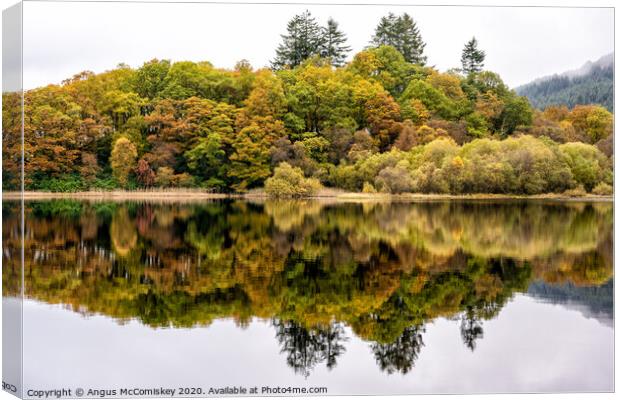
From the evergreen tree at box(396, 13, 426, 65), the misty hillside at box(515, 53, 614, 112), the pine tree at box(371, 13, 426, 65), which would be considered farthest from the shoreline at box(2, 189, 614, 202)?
the pine tree at box(371, 13, 426, 65)

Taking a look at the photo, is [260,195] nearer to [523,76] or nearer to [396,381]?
[523,76]

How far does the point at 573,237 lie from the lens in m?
11.4

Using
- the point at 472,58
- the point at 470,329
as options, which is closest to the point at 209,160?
the point at 472,58

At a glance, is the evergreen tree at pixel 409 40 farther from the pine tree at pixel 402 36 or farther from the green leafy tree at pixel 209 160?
the green leafy tree at pixel 209 160

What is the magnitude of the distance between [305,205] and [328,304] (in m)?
11.3

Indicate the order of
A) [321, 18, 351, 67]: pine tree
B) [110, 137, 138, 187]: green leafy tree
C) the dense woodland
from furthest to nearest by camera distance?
[110, 137, 138, 187]: green leafy tree < the dense woodland < [321, 18, 351, 67]: pine tree

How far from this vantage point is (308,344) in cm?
686

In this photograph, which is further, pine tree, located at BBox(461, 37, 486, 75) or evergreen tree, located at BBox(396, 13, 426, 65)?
pine tree, located at BBox(461, 37, 486, 75)

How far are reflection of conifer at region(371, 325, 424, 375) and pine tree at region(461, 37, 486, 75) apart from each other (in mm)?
4811

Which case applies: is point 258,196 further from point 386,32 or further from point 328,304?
point 328,304

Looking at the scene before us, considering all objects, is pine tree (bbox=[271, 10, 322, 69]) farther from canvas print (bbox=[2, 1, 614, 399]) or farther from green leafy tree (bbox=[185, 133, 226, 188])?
green leafy tree (bbox=[185, 133, 226, 188])

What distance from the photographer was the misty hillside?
9.01 m

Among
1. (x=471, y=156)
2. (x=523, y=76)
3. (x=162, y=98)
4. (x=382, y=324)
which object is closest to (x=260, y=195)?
(x=162, y=98)

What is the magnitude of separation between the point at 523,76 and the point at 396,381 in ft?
24.3
